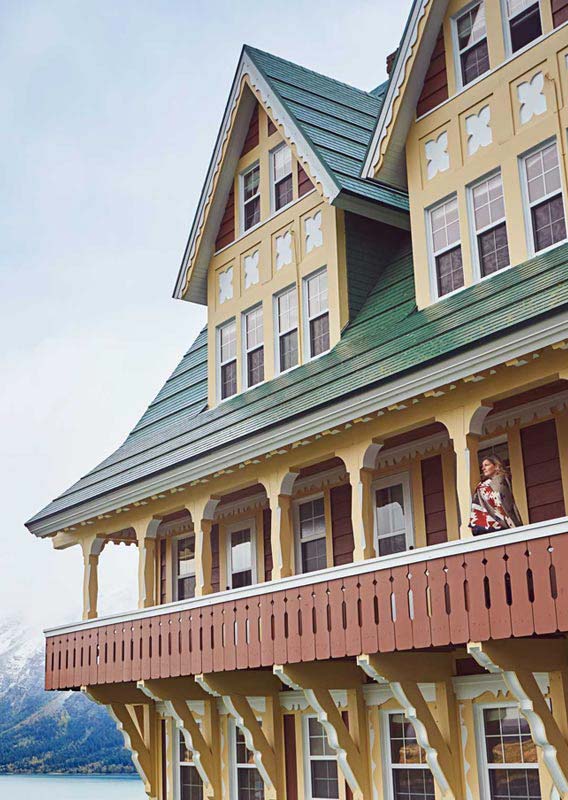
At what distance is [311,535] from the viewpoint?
18453mm

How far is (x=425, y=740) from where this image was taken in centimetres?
1394

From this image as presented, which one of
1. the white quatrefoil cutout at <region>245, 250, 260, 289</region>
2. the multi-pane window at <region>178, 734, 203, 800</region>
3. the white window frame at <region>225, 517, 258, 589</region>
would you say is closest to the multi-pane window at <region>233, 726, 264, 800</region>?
the multi-pane window at <region>178, 734, 203, 800</region>

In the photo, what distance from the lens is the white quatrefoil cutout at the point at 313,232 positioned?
62.2 feet

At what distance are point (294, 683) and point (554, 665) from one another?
3869 mm

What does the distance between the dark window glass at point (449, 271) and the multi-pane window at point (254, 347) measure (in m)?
4.69

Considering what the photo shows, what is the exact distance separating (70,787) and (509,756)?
55.0 metres

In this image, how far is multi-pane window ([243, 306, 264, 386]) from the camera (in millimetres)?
20188

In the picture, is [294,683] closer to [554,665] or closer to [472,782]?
[472,782]

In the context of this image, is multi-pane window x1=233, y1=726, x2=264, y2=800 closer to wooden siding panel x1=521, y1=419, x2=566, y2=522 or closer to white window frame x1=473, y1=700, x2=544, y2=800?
white window frame x1=473, y1=700, x2=544, y2=800

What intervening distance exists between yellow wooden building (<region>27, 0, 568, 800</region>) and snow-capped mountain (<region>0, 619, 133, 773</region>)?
53.9 m

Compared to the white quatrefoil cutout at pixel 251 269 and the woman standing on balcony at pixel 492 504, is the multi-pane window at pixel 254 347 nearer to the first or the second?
the white quatrefoil cutout at pixel 251 269

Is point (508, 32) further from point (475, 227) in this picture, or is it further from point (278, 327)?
point (278, 327)

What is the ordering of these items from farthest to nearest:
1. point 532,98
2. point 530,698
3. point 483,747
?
point 532,98
point 483,747
point 530,698

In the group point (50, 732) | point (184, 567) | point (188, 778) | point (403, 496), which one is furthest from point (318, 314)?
point (50, 732)
